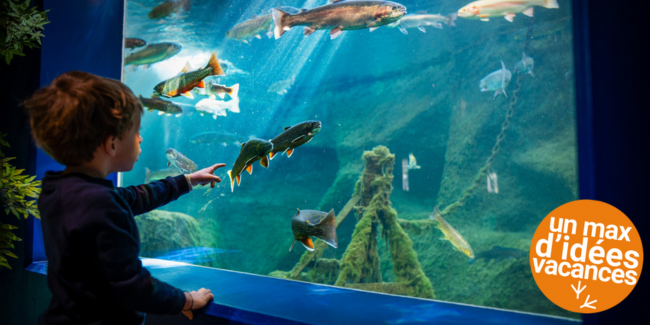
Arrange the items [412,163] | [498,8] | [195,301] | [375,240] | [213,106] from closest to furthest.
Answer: [195,301]
[375,240]
[498,8]
[213,106]
[412,163]

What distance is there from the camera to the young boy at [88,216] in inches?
52.2

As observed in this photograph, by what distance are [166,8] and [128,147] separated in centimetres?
448

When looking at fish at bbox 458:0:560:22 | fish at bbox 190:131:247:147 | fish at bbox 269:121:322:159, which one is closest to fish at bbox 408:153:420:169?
fish at bbox 458:0:560:22

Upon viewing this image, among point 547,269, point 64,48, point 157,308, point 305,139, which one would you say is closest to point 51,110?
point 157,308

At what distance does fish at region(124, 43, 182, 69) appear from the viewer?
5.01 m

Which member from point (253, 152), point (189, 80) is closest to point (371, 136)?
point (189, 80)

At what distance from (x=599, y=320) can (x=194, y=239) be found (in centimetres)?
662

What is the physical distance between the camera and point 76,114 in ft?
4.52

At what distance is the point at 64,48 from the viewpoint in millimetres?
3465

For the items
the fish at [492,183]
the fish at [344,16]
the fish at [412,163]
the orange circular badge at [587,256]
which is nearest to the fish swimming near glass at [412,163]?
the fish at [412,163]

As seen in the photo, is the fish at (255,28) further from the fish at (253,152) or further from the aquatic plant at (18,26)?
the fish at (253,152)

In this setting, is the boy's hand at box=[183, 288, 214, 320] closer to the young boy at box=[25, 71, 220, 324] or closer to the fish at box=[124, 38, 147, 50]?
the young boy at box=[25, 71, 220, 324]

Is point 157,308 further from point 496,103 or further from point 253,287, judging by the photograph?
point 496,103

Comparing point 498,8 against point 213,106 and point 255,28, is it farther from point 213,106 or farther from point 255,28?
point 213,106
